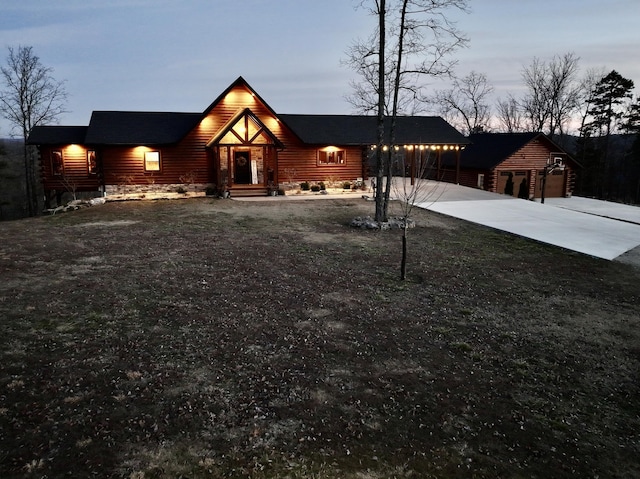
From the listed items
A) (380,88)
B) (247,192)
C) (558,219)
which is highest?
(380,88)

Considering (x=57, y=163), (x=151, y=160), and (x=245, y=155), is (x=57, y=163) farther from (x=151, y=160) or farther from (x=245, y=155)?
(x=245, y=155)

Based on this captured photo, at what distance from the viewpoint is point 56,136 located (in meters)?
26.3

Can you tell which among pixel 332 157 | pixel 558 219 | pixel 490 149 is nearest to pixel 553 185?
pixel 490 149

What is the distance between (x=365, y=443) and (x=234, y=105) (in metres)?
25.5

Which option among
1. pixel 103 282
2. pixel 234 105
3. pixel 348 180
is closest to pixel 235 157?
pixel 234 105

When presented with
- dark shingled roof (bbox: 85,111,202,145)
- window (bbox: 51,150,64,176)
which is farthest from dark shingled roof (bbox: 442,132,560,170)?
window (bbox: 51,150,64,176)

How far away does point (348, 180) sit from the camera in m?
30.5

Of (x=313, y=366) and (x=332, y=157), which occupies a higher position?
(x=332, y=157)

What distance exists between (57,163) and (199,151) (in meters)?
8.48

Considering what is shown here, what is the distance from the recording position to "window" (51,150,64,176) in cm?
2612

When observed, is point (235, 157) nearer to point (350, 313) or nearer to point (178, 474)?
point (350, 313)

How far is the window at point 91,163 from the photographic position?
26484 millimetres

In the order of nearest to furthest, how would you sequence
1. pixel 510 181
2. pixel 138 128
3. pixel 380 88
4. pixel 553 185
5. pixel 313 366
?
pixel 313 366
pixel 380 88
pixel 138 128
pixel 510 181
pixel 553 185

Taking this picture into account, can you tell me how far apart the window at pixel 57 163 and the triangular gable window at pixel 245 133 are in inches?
360
